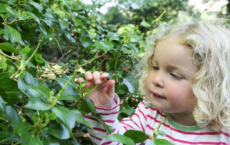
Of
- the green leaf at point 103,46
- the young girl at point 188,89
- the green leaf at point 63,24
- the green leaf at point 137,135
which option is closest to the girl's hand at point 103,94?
the young girl at point 188,89

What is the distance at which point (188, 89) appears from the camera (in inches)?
46.9

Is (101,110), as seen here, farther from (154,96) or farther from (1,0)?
(1,0)

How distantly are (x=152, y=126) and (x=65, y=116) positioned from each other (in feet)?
2.76

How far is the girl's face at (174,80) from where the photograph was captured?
3.86ft

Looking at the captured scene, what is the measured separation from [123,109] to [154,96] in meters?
0.27

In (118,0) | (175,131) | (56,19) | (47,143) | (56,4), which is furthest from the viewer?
(118,0)

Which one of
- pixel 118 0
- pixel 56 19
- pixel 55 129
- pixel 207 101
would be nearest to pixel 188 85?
pixel 207 101

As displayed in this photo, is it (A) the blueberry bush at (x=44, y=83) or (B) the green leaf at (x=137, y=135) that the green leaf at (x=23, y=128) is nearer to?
(A) the blueberry bush at (x=44, y=83)

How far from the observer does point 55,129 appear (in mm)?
699

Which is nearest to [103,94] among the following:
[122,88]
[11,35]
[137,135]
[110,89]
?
[110,89]

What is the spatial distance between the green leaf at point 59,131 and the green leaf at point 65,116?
0.16 ft

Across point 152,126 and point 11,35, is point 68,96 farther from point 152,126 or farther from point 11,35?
point 152,126

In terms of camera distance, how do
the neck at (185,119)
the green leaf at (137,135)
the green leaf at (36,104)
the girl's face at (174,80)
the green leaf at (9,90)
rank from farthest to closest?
the neck at (185,119) < the girl's face at (174,80) < the green leaf at (137,135) < the green leaf at (9,90) < the green leaf at (36,104)

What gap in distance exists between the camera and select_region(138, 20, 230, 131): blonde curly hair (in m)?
1.20
